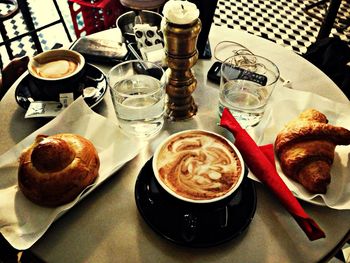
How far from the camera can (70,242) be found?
0.73m

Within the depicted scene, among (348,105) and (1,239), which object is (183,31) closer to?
(348,105)

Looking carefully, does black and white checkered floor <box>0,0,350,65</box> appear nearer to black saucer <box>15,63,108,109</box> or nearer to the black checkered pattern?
the black checkered pattern

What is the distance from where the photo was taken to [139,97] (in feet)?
2.92

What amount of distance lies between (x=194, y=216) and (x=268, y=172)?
7.5 inches

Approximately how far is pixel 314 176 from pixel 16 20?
2805 mm

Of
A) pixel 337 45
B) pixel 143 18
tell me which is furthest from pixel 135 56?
pixel 337 45

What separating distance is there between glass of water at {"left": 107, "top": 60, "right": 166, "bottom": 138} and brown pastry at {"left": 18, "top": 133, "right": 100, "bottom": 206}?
0.18 m

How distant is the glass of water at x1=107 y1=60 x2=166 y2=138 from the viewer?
0.92 metres

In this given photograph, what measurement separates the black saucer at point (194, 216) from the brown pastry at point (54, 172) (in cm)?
13

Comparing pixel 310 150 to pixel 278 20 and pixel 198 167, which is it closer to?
pixel 198 167

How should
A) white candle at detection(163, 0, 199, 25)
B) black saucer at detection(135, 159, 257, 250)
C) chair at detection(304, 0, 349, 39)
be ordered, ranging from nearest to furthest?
black saucer at detection(135, 159, 257, 250)
white candle at detection(163, 0, 199, 25)
chair at detection(304, 0, 349, 39)

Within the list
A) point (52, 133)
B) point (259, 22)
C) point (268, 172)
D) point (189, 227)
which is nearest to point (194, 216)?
point (189, 227)

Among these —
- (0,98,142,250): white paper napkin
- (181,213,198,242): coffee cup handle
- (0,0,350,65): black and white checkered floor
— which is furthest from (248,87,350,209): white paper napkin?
(0,0,350,65): black and white checkered floor

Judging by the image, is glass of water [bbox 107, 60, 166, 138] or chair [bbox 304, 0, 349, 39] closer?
glass of water [bbox 107, 60, 166, 138]
